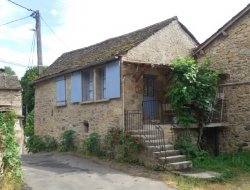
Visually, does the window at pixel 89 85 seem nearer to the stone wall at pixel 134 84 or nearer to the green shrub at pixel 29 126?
the stone wall at pixel 134 84

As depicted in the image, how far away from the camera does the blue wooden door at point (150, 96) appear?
46.2ft

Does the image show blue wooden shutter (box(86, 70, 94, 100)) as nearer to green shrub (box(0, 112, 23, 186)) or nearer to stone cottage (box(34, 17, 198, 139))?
stone cottage (box(34, 17, 198, 139))

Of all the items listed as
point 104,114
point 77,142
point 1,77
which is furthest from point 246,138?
point 1,77

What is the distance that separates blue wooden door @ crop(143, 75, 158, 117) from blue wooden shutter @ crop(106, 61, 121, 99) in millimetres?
1498

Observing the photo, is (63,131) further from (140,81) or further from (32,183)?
(32,183)

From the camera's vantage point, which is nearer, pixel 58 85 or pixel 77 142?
pixel 77 142

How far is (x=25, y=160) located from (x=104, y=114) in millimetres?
3739

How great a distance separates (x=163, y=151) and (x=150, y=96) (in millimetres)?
3645

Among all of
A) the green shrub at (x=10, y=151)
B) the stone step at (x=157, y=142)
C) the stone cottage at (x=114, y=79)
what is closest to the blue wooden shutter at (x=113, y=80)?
the stone cottage at (x=114, y=79)

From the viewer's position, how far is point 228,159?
1250 centimetres

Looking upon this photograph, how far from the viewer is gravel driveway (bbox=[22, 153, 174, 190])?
29.1ft

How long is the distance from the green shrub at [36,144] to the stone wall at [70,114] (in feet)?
1.29

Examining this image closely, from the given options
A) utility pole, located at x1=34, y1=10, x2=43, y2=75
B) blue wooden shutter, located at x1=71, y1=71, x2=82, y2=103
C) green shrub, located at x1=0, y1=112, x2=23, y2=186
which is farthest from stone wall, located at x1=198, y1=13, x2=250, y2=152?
utility pole, located at x1=34, y1=10, x2=43, y2=75

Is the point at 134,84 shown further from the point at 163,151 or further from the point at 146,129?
the point at 163,151
